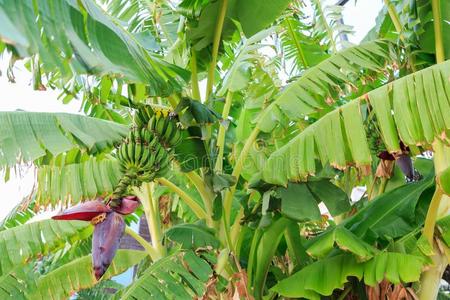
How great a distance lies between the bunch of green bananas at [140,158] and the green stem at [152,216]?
0.64 meters

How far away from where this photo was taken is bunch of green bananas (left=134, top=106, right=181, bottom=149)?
4.49ft

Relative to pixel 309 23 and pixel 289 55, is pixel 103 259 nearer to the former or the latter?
pixel 289 55

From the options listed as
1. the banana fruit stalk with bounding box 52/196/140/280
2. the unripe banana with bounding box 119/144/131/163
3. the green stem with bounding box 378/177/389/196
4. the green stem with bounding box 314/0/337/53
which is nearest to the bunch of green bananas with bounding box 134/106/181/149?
the unripe banana with bounding box 119/144/131/163

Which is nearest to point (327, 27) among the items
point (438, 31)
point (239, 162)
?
point (438, 31)

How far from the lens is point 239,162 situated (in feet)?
5.35

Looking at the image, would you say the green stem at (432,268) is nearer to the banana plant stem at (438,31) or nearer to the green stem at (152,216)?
the banana plant stem at (438,31)

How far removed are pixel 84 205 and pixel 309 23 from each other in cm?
168

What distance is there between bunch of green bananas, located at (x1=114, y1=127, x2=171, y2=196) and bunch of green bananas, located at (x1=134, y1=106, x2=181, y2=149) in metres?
0.02

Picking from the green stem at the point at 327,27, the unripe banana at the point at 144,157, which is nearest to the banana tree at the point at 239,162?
the unripe banana at the point at 144,157

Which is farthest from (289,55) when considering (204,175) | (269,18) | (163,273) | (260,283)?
(163,273)

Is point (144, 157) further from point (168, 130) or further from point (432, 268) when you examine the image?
point (432, 268)

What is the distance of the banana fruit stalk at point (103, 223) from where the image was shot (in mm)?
1319

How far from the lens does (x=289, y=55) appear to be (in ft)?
7.96

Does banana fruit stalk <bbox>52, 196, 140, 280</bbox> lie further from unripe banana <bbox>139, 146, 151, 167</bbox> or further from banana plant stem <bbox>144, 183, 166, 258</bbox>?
banana plant stem <bbox>144, 183, 166, 258</bbox>
